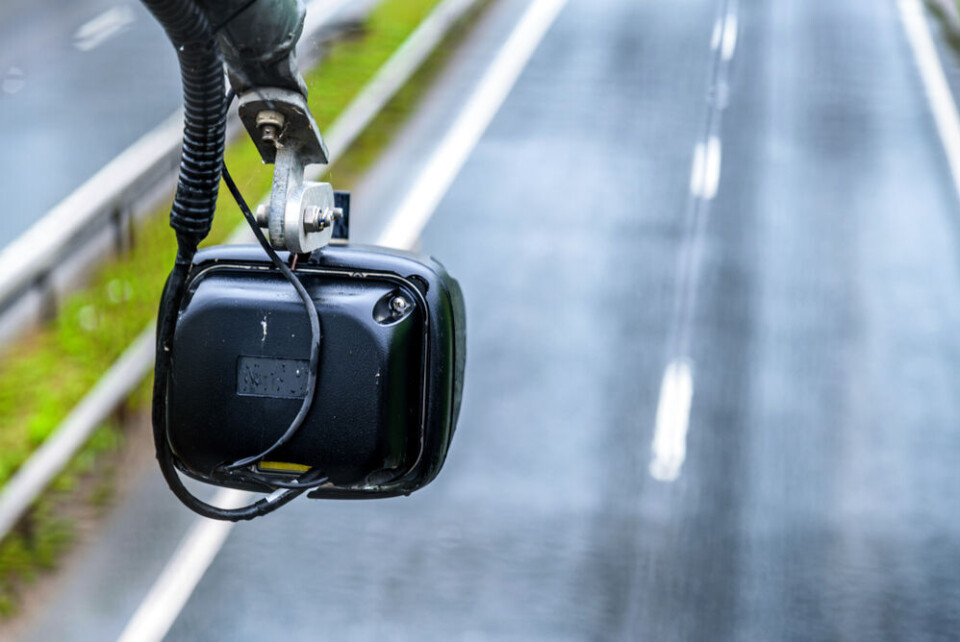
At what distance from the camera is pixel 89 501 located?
692cm

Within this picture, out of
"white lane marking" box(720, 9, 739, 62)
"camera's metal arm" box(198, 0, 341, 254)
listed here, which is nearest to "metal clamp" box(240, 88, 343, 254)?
"camera's metal arm" box(198, 0, 341, 254)

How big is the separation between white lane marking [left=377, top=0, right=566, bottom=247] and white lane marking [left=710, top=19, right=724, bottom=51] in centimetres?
219

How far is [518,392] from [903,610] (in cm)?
300

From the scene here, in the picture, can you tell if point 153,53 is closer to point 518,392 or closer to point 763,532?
point 518,392

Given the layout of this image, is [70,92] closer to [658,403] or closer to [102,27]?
[102,27]

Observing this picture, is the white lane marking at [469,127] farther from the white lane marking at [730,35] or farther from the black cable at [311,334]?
the black cable at [311,334]

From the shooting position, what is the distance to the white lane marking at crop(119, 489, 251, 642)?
6117 millimetres

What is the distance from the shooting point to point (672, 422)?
8.29 meters

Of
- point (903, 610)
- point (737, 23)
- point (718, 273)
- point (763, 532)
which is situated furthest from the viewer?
point (737, 23)

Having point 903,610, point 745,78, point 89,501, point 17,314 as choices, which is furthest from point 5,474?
point 745,78

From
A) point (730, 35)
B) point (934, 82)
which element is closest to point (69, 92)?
point (730, 35)

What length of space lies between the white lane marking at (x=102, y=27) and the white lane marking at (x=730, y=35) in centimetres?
757

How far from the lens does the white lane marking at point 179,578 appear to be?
6117 millimetres

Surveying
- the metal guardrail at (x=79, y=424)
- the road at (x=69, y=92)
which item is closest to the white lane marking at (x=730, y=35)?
the road at (x=69, y=92)
